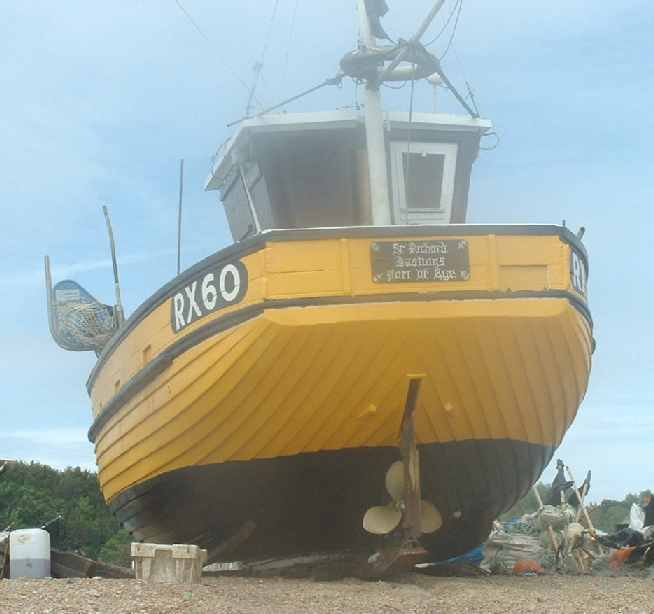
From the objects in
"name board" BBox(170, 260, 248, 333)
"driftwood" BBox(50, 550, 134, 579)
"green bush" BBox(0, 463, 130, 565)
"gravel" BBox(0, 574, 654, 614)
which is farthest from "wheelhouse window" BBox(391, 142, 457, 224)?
"green bush" BBox(0, 463, 130, 565)

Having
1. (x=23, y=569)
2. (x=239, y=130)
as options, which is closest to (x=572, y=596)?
(x=239, y=130)

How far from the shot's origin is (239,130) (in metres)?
8.77

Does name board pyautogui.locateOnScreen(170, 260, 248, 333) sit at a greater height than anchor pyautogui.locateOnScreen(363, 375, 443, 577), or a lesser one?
greater

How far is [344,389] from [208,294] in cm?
116

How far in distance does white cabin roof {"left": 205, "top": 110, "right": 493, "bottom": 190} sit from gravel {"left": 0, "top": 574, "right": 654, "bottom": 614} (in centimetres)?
362

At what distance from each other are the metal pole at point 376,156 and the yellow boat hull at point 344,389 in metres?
1.39

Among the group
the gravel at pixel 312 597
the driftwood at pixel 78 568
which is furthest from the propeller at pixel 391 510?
the driftwood at pixel 78 568

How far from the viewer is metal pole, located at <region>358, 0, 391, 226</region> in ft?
26.7

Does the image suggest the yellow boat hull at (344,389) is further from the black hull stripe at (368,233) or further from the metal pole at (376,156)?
the metal pole at (376,156)

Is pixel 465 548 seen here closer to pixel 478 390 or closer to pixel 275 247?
pixel 478 390

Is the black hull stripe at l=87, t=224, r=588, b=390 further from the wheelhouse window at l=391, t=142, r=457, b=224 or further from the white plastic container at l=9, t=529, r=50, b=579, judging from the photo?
the white plastic container at l=9, t=529, r=50, b=579

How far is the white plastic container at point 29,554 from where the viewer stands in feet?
31.1

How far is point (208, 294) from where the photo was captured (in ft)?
23.8

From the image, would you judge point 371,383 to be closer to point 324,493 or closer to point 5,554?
point 324,493
